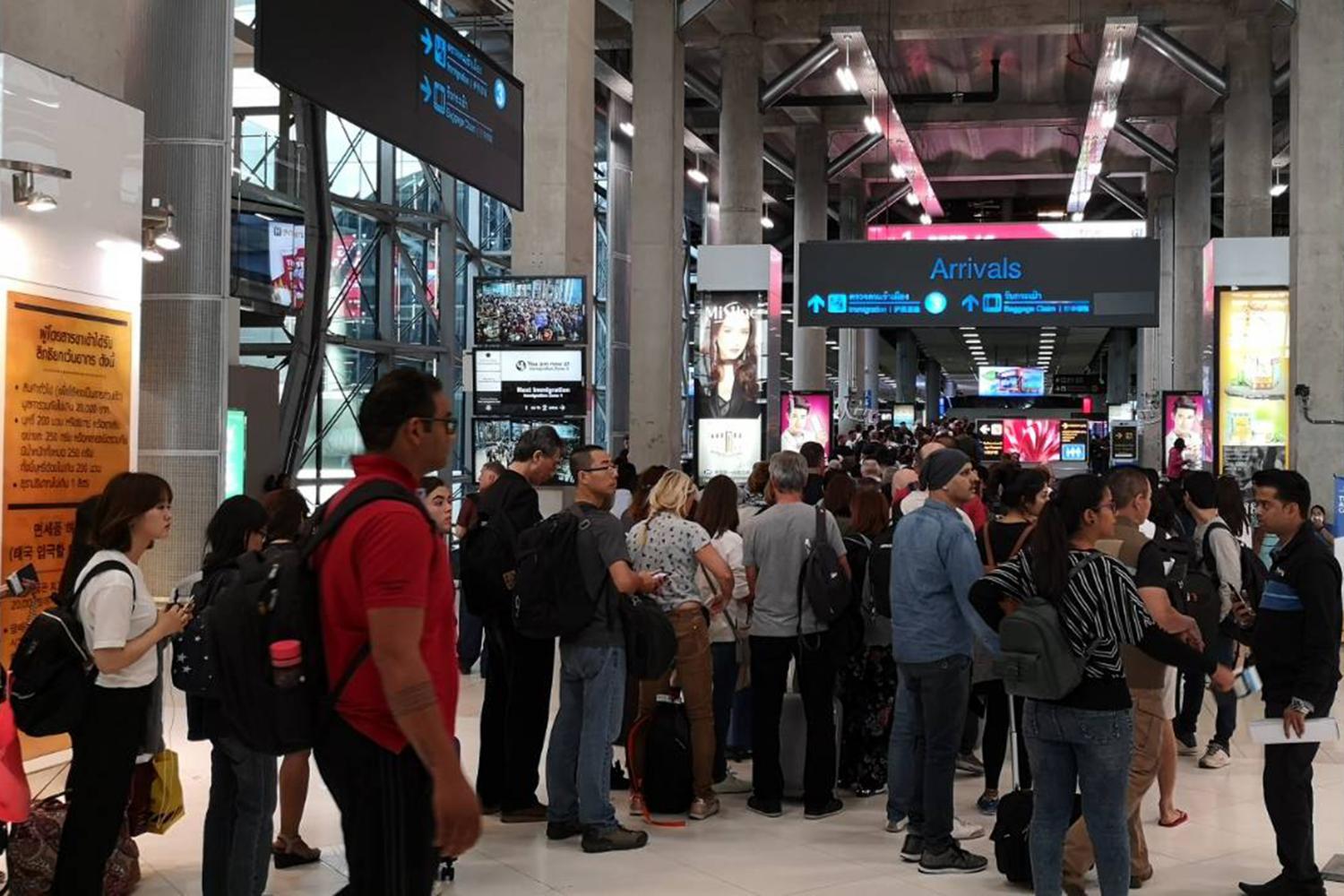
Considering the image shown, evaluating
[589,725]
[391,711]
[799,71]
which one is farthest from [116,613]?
[799,71]

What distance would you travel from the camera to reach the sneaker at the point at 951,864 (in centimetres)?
538

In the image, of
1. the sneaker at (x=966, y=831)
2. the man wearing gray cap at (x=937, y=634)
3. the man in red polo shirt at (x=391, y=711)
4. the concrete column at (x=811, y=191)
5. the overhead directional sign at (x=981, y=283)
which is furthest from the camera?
the concrete column at (x=811, y=191)

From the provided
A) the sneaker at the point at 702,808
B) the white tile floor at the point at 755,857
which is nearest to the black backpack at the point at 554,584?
the white tile floor at the point at 755,857

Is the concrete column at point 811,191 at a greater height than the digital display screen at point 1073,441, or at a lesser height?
greater

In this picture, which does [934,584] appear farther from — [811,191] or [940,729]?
Answer: [811,191]

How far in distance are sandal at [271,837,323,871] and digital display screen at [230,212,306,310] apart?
42.2ft

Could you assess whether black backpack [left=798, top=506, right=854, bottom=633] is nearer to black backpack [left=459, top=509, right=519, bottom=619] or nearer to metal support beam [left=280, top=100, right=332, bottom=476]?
black backpack [left=459, top=509, right=519, bottom=619]

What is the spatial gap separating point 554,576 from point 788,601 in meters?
1.11

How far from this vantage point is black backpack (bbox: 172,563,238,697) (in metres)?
4.20

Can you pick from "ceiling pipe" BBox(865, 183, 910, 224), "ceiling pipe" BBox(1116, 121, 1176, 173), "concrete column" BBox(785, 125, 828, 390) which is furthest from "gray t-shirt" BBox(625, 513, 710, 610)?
"ceiling pipe" BBox(865, 183, 910, 224)

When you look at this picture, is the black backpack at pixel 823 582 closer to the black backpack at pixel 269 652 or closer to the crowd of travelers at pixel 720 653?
the crowd of travelers at pixel 720 653

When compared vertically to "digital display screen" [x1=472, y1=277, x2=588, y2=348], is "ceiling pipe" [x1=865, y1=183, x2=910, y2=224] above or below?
above

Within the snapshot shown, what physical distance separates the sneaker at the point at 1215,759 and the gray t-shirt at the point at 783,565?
262cm

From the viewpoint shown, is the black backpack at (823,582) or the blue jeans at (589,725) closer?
the blue jeans at (589,725)
